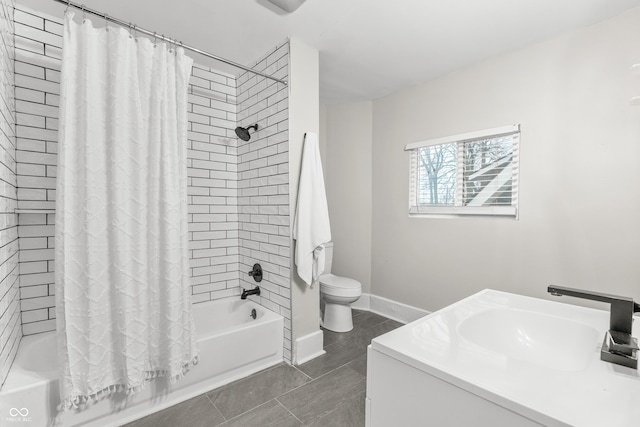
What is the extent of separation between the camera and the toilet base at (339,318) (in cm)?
264

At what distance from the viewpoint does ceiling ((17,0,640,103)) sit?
1650mm

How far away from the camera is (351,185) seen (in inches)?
127

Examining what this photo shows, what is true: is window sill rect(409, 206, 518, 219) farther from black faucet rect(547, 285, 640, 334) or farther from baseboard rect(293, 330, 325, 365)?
baseboard rect(293, 330, 325, 365)

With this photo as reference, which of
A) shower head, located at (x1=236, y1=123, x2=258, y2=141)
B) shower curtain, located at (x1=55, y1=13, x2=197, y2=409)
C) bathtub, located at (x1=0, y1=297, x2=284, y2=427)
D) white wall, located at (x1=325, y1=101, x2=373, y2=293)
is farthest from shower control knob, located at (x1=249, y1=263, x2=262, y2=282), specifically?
white wall, located at (x1=325, y1=101, x2=373, y2=293)

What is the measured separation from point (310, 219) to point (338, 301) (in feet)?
3.14

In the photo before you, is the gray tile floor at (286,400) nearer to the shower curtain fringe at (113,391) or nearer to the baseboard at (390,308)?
the shower curtain fringe at (113,391)

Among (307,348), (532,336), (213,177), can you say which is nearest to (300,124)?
(213,177)

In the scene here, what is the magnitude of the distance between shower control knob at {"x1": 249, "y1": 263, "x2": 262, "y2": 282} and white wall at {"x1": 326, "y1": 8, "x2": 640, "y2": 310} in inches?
56.6

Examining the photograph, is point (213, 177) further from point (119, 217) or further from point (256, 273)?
point (119, 217)

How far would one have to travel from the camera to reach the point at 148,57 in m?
1.50

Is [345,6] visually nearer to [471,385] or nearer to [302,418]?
[471,385]

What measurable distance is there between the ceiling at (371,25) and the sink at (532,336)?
1710 mm

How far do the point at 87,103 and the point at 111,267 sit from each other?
783mm

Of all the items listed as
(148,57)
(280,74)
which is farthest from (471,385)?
(280,74)
